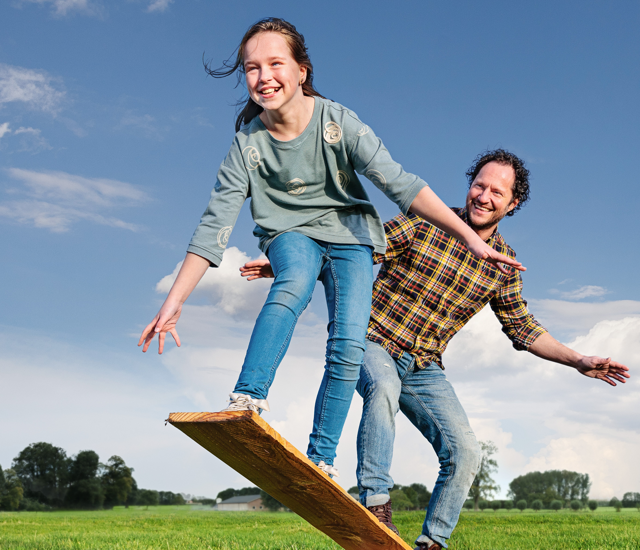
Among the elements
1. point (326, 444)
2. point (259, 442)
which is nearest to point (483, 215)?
point (326, 444)

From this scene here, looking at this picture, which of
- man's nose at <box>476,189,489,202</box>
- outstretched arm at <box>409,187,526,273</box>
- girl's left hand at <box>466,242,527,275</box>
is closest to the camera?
girl's left hand at <box>466,242,527,275</box>

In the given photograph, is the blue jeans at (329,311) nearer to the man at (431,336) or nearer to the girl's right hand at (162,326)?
the girl's right hand at (162,326)

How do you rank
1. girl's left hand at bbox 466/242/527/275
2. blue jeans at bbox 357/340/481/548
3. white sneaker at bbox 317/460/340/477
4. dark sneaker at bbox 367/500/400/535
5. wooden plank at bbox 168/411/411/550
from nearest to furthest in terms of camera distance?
1. wooden plank at bbox 168/411/411/550
2. girl's left hand at bbox 466/242/527/275
3. white sneaker at bbox 317/460/340/477
4. dark sneaker at bbox 367/500/400/535
5. blue jeans at bbox 357/340/481/548

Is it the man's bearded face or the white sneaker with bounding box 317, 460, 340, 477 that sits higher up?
the man's bearded face

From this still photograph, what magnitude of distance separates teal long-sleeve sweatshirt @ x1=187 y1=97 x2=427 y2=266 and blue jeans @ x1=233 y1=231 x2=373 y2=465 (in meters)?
0.13

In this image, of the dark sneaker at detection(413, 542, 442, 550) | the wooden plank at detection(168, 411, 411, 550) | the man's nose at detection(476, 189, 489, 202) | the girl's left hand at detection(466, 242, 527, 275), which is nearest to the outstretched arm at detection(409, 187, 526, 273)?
the girl's left hand at detection(466, 242, 527, 275)

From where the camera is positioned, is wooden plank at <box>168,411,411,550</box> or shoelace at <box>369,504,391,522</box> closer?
wooden plank at <box>168,411,411,550</box>

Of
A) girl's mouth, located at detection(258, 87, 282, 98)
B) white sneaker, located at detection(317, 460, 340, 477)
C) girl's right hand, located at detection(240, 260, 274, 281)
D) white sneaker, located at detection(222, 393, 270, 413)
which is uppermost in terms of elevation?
girl's mouth, located at detection(258, 87, 282, 98)

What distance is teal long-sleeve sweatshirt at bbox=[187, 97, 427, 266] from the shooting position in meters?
3.51

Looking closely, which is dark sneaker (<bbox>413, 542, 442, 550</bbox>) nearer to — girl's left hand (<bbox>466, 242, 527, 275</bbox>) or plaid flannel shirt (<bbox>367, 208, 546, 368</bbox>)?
plaid flannel shirt (<bbox>367, 208, 546, 368</bbox>)

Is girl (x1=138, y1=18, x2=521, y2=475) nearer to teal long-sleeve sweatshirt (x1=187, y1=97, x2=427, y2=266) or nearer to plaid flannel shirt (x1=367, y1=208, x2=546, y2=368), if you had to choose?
teal long-sleeve sweatshirt (x1=187, y1=97, x2=427, y2=266)

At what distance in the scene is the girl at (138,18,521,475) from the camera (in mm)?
3283

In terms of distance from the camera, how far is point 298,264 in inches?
131

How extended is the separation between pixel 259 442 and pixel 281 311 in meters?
0.75
